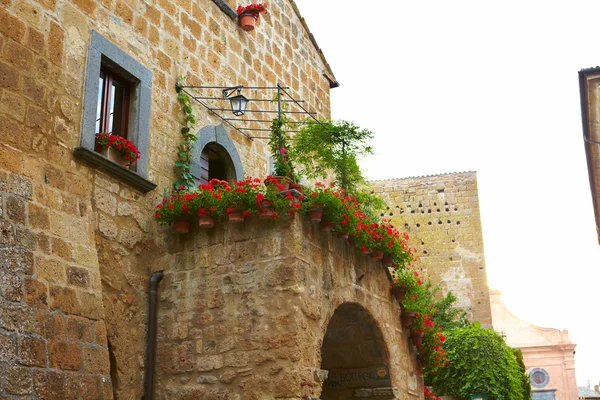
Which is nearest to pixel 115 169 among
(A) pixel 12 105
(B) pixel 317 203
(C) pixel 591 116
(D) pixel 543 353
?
(A) pixel 12 105

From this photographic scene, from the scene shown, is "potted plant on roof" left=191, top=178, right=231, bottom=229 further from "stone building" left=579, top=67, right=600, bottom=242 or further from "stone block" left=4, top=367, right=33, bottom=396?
"stone building" left=579, top=67, right=600, bottom=242

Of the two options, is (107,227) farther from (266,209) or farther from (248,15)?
(248,15)

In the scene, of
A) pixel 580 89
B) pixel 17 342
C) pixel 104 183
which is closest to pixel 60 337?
pixel 17 342

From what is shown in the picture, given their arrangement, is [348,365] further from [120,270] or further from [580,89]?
[580,89]

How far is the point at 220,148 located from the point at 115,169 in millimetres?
2250

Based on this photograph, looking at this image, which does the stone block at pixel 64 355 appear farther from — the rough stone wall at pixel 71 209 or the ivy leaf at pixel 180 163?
the ivy leaf at pixel 180 163

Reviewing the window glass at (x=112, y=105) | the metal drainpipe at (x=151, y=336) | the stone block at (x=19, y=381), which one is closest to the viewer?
the stone block at (x=19, y=381)

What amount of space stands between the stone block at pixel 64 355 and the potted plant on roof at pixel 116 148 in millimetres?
2005

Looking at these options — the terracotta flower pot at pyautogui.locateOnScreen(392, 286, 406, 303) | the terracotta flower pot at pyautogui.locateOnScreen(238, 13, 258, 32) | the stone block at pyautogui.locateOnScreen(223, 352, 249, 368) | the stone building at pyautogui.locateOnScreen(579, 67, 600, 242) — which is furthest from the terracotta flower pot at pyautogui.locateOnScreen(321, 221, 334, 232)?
the stone building at pyautogui.locateOnScreen(579, 67, 600, 242)

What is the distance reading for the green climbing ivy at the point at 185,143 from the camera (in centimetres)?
818

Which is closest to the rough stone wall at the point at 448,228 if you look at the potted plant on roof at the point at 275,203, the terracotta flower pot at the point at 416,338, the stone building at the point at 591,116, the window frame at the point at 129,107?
the stone building at the point at 591,116

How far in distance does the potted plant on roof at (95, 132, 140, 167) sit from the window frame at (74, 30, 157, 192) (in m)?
0.13

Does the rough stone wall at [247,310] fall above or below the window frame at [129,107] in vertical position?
below

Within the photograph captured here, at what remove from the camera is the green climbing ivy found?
322 inches
